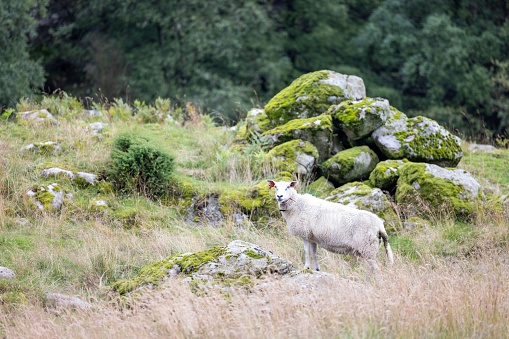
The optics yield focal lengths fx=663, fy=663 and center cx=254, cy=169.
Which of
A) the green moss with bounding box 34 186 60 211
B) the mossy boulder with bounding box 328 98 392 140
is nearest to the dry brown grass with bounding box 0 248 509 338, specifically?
the green moss with bounding box 34 186 60 211

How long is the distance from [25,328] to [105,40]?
93.3 feet

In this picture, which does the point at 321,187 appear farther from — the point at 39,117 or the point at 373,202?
the point at 39,117

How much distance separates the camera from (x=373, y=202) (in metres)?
12.4

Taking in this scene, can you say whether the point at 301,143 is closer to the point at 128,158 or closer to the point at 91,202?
the point at 128,158

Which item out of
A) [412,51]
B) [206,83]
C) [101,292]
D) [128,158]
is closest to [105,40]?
[206,83]

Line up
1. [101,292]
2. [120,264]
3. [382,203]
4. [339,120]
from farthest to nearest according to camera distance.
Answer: [339,120] → [382,203] → [120,264] → [101,292]

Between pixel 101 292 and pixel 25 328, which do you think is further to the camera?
pixel 101 292

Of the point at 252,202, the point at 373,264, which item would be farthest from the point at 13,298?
the point at 252,202

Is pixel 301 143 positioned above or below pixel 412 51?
above

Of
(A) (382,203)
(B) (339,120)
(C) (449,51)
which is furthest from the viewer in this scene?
(C) (449,51)

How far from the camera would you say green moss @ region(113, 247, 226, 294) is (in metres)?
8.63

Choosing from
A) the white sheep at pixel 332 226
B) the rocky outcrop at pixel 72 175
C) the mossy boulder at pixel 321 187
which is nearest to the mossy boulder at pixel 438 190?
the mossy boulder at pixel 321 187

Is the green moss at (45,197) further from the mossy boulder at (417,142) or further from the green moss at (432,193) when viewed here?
the mossy boulder at (417,142)

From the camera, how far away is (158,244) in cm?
1147
